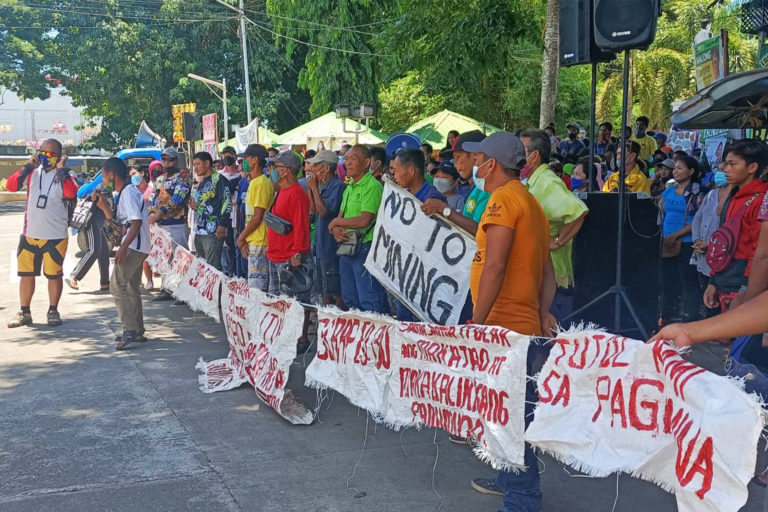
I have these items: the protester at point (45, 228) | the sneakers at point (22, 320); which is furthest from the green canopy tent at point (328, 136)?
the sneakers at point (22, 320)

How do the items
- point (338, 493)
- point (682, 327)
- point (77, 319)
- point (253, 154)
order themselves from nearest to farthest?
point (682, 327), point (338, 493), point (253, 154), point (77, 319)

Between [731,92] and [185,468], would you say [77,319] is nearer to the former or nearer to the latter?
[185,468]

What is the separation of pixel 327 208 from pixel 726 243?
13.2 ft

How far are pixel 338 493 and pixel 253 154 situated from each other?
4915 millimetres

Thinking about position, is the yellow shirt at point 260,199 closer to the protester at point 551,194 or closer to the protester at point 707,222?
the protester at point 551,194

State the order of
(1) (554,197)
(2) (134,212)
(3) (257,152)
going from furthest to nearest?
(3) (257,152) < (2) (134,212) < (1) (554,197)

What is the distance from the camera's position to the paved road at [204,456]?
4.72m

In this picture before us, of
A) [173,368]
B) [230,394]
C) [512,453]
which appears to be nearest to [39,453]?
[230,394]

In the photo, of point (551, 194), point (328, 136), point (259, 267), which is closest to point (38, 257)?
point (259, 267)

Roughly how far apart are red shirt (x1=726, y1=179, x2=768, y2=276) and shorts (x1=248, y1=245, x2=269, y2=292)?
187 inches

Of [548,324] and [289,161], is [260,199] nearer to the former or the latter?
[289,161]

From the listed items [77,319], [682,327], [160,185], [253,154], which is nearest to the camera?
[682,327]

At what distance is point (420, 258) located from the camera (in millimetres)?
6121

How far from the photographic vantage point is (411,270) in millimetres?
6203
